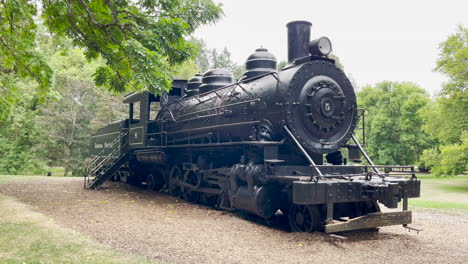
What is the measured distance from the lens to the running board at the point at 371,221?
6370mm

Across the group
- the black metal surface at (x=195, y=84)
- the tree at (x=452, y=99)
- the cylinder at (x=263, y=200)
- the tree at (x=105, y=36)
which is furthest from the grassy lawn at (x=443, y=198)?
the tree at (x=105, y=36)

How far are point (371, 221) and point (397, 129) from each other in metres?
28.5

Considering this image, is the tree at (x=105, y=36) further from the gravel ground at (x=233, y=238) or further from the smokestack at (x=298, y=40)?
the gravel ground at (x=233, y=238)

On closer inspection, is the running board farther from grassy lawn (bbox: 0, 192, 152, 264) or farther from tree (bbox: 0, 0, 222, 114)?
tree (bbox: 0, 0, 222, 114)

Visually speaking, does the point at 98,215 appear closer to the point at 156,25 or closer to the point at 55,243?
the point at 55,243

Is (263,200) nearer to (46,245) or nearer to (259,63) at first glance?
(259,63)

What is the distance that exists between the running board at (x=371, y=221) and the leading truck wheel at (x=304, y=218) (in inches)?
26.1

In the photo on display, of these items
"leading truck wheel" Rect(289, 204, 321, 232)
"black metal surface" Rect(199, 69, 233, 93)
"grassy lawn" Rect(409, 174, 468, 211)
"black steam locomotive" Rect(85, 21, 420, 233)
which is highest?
"black metal surface" Rect(199, 69, 233, 93)

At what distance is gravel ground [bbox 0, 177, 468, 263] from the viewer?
5672mm

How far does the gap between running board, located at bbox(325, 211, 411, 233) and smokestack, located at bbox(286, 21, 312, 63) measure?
377cm

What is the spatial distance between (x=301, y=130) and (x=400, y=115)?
29.3m

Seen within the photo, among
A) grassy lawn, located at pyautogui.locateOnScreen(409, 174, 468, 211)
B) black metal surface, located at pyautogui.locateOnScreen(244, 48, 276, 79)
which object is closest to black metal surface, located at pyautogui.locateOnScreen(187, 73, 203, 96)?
black metal surface, located at pyautogui.locateOnScreen(244, 48, 276, 79)

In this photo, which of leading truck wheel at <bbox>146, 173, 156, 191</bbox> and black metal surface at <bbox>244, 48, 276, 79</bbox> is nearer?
black metal surface at <bbox>244, 48, 276, 79</bbox>

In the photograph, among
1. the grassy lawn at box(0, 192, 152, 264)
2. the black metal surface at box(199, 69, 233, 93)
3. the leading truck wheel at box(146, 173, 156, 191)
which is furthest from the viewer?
the leading truck wheel at box(146, 173, 156, 191)
